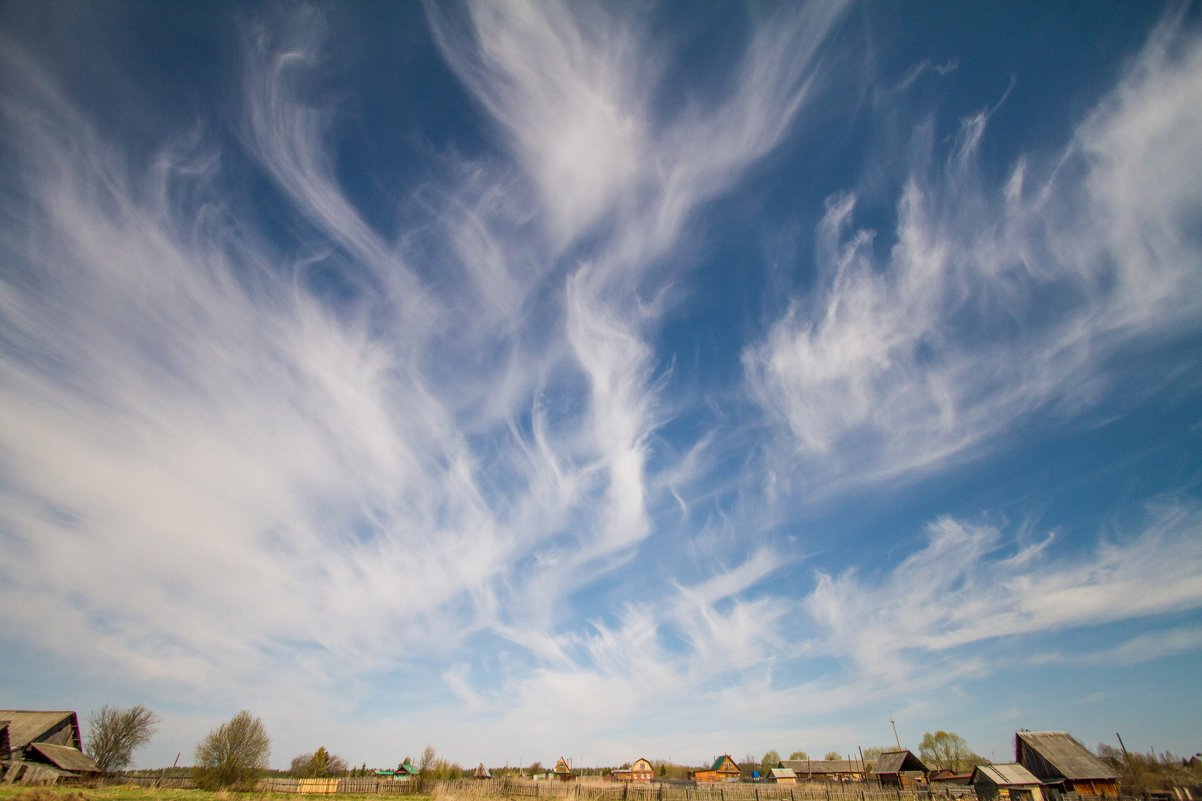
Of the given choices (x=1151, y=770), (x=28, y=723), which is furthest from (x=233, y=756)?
(x=1151, y=770)

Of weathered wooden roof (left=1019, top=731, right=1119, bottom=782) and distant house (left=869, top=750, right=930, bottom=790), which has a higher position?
weathered wooden roof (left=1019, top=731, right=1119, bottom=782)

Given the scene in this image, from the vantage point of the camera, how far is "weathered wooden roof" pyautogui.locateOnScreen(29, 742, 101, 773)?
49.8 meters

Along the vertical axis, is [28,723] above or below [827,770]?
above

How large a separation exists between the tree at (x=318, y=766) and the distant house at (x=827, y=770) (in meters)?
73.6

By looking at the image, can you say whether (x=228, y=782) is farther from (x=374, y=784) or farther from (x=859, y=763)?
(x=859, y=763)

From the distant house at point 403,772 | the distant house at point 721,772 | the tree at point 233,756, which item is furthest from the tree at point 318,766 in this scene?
the distant house at point 721,772

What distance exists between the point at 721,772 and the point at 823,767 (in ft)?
66.6

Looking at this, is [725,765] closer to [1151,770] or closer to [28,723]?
[1151,770]

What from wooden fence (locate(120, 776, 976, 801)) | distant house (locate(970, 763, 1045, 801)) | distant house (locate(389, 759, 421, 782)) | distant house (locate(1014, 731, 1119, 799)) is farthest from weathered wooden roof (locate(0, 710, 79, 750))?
distant house (locate(1014, 731, 1119, 799))

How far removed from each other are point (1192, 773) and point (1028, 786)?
1933 inches

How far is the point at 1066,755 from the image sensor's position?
54281 mm

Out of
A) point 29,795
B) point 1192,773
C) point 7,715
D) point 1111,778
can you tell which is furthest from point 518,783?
point 1192,773

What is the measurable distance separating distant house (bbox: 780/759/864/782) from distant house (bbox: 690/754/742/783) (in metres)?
12.8

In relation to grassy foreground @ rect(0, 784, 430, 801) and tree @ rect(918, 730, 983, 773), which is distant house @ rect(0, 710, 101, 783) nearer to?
grassy foreground @ rect(0, 784, 430, 801)
